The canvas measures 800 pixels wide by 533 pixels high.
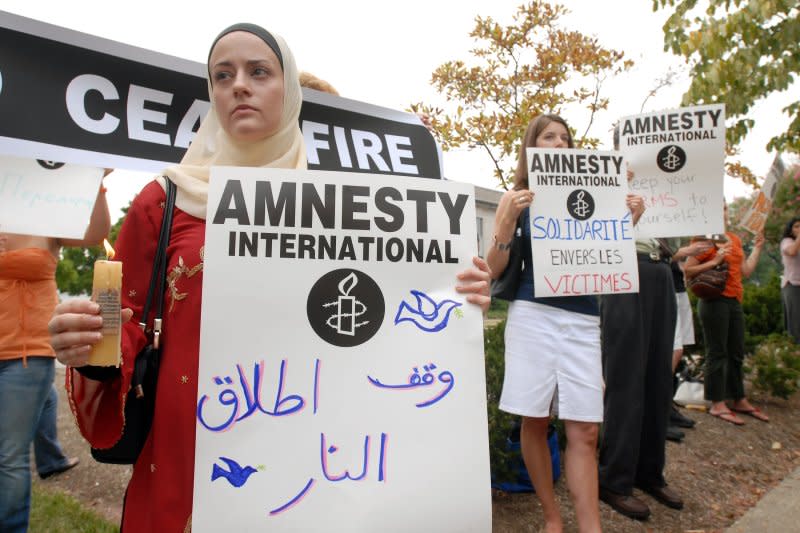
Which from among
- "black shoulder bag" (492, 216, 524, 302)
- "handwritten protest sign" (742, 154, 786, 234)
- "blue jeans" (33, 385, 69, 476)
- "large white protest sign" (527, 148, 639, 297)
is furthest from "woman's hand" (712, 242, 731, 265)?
Answer: "blue jeans" (33, 385, 69, 476)

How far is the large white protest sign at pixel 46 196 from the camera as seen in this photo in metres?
2.56

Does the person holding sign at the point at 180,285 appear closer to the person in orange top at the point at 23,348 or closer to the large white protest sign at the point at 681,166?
the person in orange top at the point at 23,348

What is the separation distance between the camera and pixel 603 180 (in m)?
2.92

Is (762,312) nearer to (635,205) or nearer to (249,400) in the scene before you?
(635,205)

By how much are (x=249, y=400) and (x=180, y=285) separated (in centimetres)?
34

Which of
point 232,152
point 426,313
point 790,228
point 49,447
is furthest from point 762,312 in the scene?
point 232,152

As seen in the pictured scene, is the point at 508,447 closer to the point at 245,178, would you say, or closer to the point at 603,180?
the point at 603,180

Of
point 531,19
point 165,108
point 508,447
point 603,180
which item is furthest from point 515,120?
point 165,108

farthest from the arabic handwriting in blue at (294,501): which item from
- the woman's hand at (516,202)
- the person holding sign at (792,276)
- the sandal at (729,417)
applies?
the person holding sign at (792,276)

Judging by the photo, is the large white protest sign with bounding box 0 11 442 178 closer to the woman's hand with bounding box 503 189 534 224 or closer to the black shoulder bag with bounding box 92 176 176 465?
the woman's hand with bounding box 503 189 534 224

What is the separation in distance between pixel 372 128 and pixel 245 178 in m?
1.74

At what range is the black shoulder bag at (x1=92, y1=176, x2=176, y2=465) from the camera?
136 cm

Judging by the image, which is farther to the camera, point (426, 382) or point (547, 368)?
point (547, 368)

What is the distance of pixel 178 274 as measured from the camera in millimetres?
1418
